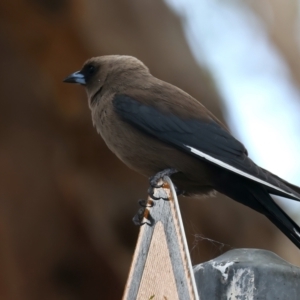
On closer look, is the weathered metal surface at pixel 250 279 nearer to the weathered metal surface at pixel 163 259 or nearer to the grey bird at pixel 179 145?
the weathered metal surface at pixel 163 259

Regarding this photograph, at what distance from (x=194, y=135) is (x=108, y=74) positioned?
31.1 inches

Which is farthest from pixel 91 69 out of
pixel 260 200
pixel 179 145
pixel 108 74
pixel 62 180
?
pixel 260 200

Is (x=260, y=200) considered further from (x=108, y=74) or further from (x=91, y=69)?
(x=91, y=69)

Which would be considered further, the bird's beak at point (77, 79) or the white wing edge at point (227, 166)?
the bird's beak at point (77, 79)

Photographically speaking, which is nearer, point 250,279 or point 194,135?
point 250,279

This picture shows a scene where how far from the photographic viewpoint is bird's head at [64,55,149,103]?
348cm

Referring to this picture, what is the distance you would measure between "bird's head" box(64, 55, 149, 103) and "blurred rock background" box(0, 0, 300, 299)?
67cm

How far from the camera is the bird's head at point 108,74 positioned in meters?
3.48

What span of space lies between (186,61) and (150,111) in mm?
1729

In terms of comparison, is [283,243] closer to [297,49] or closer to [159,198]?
[297,49]

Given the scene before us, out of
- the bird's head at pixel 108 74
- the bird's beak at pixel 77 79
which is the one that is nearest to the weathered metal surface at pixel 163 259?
the bird's head at pixel 108 74

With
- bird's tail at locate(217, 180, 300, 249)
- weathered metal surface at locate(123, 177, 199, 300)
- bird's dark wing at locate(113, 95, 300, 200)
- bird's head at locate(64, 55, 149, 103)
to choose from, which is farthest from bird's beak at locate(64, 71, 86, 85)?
weathered metal surface at locate(123, 177, 199, 300)

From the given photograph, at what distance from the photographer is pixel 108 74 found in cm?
362

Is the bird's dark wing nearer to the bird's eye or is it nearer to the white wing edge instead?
the white wing edge
